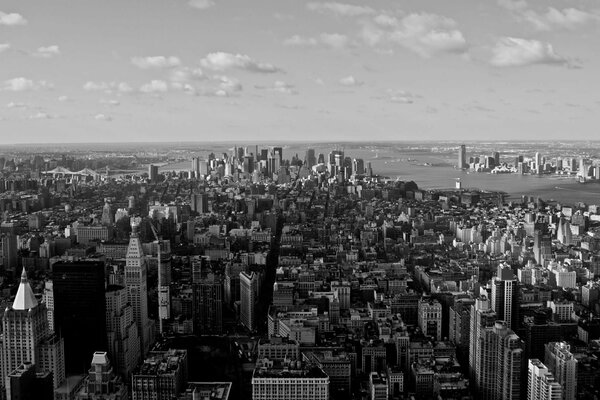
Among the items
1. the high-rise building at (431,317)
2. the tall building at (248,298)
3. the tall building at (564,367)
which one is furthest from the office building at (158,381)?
the tall building at (564,367)

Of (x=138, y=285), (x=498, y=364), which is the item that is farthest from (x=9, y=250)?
(x=498, y=364)

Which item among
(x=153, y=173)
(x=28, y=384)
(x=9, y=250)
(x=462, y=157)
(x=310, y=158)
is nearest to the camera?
(x=28, y=384)

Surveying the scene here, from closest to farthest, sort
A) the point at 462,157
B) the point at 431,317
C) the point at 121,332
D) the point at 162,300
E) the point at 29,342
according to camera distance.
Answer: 1. the point at 29,342
2. the point at 121,332
3. the point at 162,300
4. the point at 431,317
5. the point at 462,157

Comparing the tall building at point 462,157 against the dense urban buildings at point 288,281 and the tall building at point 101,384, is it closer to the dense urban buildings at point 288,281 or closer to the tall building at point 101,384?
the dense urban buildings at point 288,281

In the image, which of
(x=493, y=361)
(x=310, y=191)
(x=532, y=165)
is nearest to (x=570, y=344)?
(x=493, y=361)

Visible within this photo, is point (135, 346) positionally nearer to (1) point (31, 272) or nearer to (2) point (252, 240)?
(1) point (31, 272)

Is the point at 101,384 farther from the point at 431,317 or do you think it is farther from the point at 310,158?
the point at 310,158
